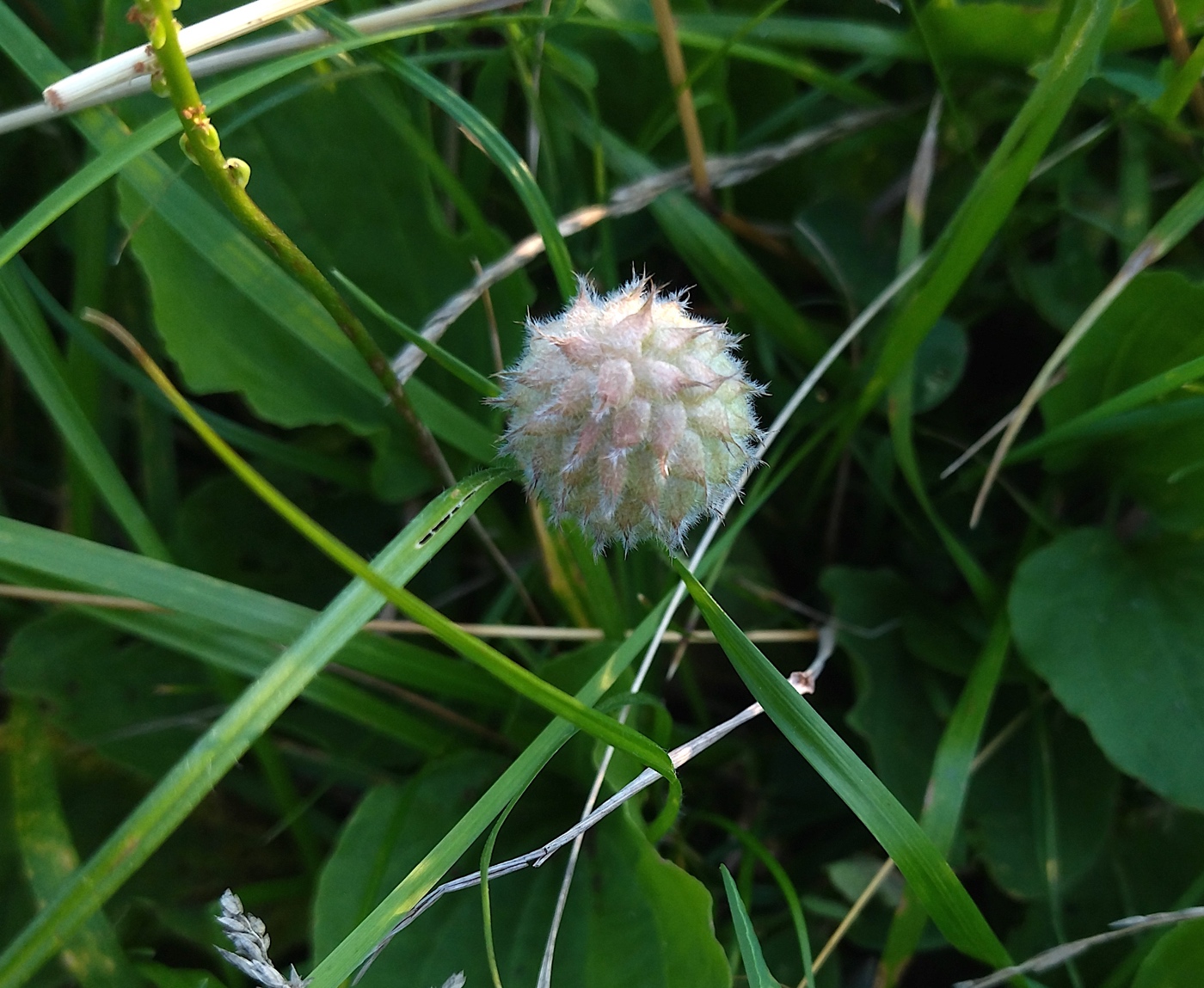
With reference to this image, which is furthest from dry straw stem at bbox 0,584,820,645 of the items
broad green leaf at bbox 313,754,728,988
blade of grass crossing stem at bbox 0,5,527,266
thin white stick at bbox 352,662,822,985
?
blade of grass crossing stem at bbox 0,5,527,266

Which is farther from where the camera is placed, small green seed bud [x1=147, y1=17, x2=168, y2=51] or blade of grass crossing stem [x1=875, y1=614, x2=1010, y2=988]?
blade of grass crossing stem [x1=875, y1=614, x2=1010, y2=988]

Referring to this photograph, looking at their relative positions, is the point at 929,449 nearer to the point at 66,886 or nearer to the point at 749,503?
the point at 749,503

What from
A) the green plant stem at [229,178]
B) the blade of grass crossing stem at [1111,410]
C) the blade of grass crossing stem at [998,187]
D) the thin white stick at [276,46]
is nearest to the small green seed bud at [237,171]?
the green plant stem at [229,178]

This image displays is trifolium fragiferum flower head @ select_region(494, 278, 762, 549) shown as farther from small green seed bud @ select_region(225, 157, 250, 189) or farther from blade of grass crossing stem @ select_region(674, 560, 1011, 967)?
small green seed bud @ select_region(225, 157, 250, 189)

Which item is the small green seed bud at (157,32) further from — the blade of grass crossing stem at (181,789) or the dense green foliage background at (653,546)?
the blade of grass crossing stem at (181,789)

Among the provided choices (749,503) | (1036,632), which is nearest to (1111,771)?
(1036,632)

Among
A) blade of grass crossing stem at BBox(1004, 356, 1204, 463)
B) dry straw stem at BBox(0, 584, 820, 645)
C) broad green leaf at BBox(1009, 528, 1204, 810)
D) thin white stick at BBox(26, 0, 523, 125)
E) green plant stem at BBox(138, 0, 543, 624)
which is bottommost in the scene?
broad green leaf at BBox(1009, 528, 1204, 810)
